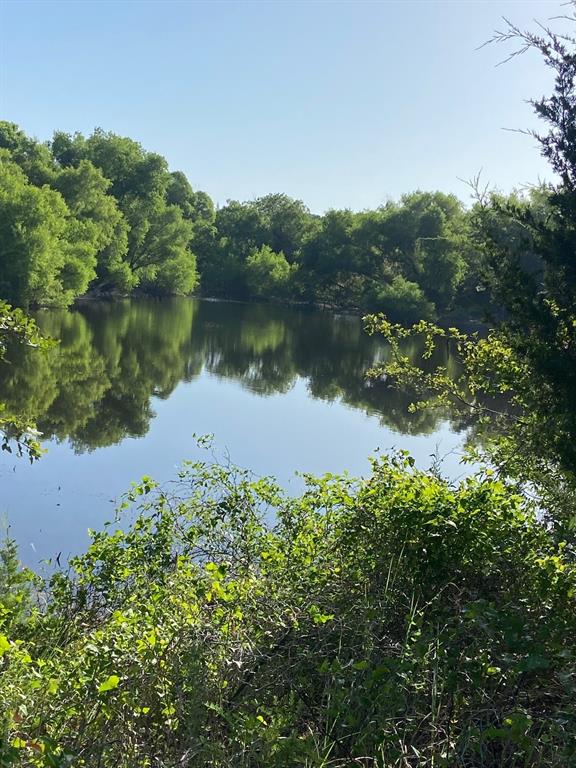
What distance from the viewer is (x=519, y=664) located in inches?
117

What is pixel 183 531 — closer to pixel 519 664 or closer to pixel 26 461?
pixel 519 664

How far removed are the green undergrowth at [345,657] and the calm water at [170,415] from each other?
211 centimetres

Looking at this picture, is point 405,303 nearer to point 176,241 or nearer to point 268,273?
point 268,273

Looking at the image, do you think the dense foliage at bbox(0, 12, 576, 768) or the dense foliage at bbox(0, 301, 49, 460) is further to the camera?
the dense foliage at bbox(0, 301, 49, 460)

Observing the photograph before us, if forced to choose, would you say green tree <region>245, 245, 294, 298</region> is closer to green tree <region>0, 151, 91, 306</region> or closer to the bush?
the bush

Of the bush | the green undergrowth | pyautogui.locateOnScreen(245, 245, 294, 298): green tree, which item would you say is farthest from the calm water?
pyautogui.locateOnScreen(245, 245, 294, 298): green tree

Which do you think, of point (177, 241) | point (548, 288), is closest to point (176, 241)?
point (177, 241)

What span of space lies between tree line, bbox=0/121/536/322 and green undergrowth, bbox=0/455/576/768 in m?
31.7

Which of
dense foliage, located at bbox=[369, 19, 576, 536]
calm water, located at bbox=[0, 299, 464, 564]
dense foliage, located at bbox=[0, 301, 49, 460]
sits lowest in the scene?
calm water, located at bbox=[0, 299, 464, 564]

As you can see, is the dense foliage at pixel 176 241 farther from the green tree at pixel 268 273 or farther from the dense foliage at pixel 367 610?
the dense foliage at pixel 367 610

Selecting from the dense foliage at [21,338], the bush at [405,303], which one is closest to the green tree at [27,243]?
the bush at [405,303]

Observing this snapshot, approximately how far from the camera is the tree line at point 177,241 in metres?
34.2

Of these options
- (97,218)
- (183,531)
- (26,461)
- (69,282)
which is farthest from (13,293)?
(183,531)

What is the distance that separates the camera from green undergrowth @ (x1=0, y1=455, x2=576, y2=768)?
3.02 meters
